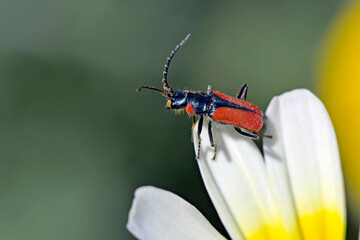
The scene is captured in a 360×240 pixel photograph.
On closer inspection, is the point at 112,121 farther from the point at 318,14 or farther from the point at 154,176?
the point at 318,14

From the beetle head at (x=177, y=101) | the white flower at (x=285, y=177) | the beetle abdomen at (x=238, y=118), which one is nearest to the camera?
the white flower at (x=285, y=177)

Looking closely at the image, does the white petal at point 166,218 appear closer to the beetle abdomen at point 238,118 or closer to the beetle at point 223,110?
the beetle at point 223,110

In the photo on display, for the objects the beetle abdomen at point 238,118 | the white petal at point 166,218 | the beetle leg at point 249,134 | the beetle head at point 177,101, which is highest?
the beetle head at point 177,101

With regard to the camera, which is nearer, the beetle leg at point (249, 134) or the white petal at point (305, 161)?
the white petal at point (305, 161)

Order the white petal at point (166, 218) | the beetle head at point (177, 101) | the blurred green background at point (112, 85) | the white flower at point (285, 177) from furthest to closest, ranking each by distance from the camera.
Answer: the blurred green background at point (112, 85) < the beetle head at point (177, 101) < the white flower at point (285, 177) < the white petal at point (166, 218)

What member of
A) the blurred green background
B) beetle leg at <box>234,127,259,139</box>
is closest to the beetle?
beetle leg at <box>234,127,259,139</box>

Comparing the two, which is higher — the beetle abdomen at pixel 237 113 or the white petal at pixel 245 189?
the beetle abdomen at pixel 237 113

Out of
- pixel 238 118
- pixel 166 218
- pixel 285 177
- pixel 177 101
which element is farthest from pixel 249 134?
pixel 166 218

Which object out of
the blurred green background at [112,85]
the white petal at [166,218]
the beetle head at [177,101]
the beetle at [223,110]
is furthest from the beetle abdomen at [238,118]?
the blurred green background at [112,85]

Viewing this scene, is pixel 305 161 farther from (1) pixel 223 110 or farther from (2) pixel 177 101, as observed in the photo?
(2) pixel 177 101
